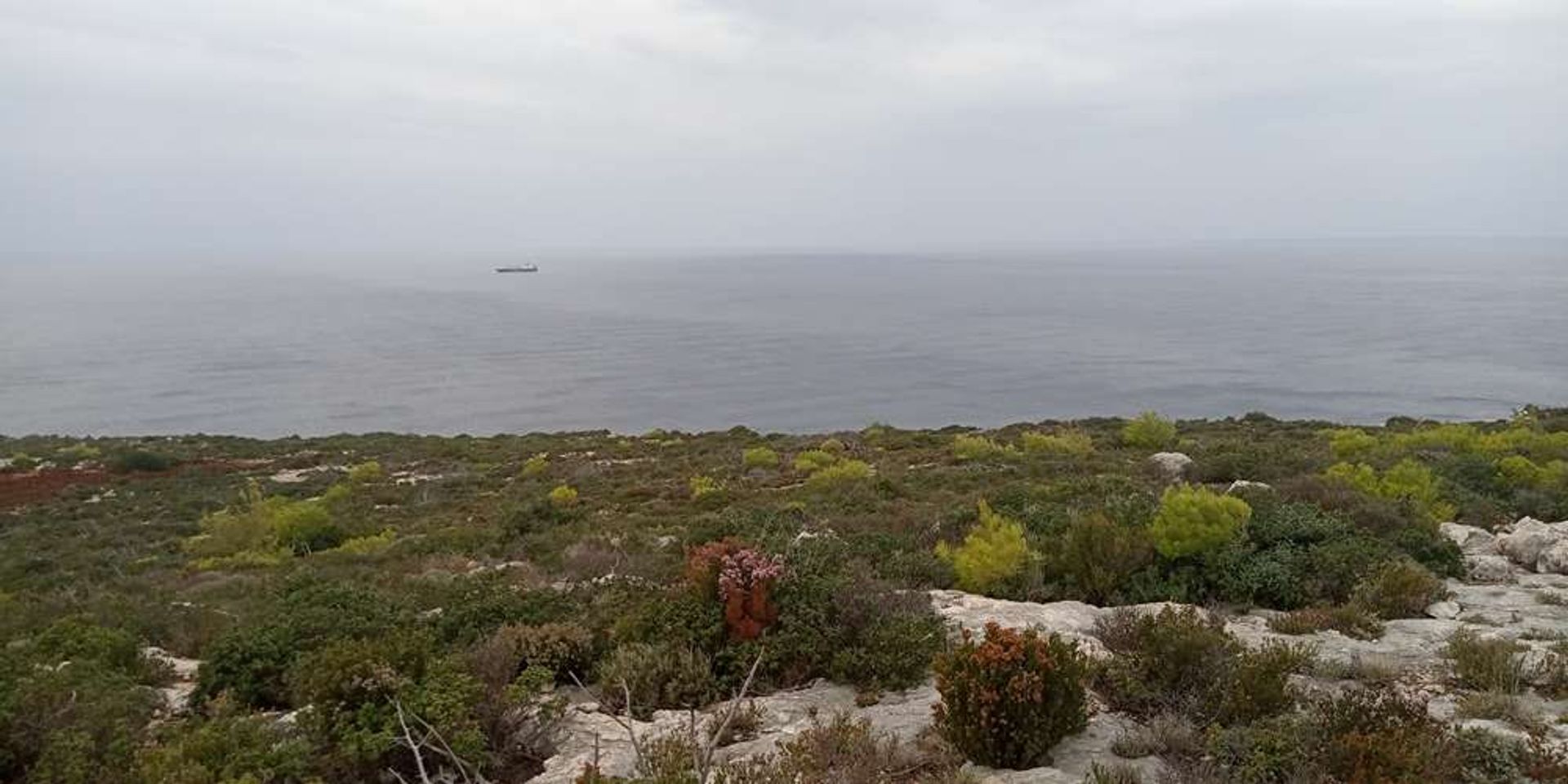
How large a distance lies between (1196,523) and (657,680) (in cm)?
615

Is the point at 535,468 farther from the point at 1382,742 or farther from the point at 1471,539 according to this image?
the point at 1382,742

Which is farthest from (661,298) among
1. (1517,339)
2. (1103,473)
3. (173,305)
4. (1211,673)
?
(1211,673)

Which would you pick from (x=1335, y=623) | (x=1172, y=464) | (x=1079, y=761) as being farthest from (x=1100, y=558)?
(x=1172, y=464)

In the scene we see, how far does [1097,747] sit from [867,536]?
6404 millimetres

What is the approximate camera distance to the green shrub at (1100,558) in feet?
31.1

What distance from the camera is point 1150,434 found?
81.7 ft

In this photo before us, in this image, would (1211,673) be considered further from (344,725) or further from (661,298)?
(661,298)

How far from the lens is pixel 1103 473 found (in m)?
16.9

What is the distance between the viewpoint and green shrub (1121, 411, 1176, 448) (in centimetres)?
2458

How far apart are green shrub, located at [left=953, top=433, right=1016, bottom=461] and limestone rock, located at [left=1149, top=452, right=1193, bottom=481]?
4.53 metres

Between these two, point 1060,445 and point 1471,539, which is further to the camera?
point 1060,445

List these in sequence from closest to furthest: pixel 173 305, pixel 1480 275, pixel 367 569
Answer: pixel 367 569 → pixel 173 305 → pixel 1480 275

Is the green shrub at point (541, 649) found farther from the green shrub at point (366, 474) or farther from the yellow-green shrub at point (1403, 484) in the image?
the green shrub at point (366, 474)

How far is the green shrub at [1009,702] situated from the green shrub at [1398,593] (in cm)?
435
